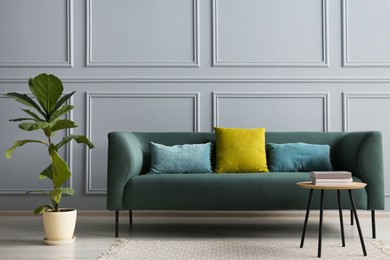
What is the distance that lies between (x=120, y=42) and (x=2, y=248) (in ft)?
6.90

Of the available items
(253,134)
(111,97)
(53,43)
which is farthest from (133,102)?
(253,134)

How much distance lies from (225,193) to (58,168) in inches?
42.6

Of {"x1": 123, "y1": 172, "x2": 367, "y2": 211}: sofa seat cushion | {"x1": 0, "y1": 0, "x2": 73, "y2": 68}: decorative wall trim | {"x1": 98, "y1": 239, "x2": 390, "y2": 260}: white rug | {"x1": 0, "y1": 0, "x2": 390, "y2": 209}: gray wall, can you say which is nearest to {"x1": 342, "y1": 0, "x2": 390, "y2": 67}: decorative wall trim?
{"x1": 0, "y1": 0, "x2": 390, "y2": 209}: gray wall

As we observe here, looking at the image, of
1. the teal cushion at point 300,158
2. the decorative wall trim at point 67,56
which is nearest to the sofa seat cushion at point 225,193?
the teal cushion at point 300,158

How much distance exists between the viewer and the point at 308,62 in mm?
4551

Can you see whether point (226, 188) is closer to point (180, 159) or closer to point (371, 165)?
point (180, 159)

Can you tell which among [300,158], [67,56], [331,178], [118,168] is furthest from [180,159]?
[67,56]

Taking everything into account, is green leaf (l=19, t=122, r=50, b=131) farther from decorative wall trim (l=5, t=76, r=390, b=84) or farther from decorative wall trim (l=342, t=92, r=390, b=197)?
decorative wall trim (l=342, t=92, r=390, b=197)

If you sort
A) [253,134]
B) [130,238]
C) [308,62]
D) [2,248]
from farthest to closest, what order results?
[308,62] < [253,134] < [130,238] < [2,248]

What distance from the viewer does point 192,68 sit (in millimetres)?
4594

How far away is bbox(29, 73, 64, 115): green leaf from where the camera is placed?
3.39m

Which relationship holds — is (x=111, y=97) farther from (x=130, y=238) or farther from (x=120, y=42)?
(x=130, y=238)

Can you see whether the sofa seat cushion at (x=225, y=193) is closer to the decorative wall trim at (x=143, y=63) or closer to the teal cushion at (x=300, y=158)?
the teal cushion at (x=300, y=158)

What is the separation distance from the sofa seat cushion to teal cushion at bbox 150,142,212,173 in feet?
1.07
